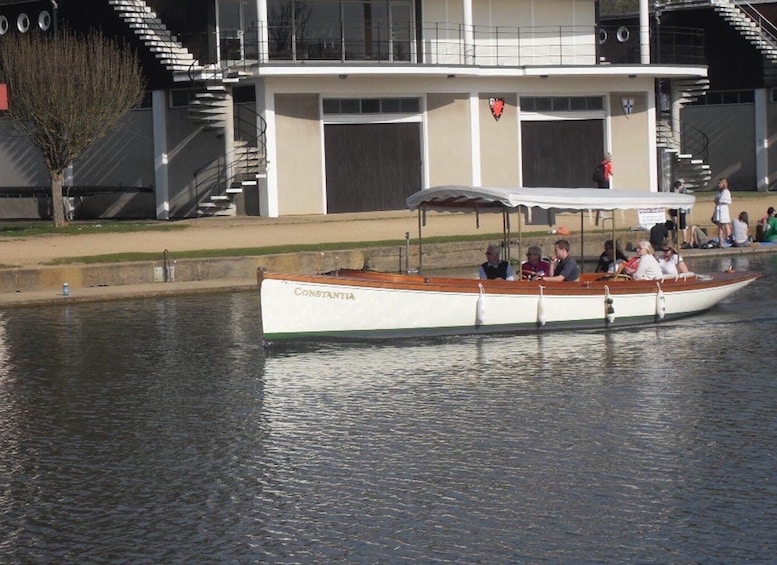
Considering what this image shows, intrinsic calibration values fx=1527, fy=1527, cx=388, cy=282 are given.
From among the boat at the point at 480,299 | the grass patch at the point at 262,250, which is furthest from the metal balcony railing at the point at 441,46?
the boat at the point at 480,299

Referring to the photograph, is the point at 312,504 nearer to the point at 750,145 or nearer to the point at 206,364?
the point at 206,364

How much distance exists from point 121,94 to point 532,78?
46.9 feet

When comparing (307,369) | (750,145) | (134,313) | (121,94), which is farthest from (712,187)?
(307,369)

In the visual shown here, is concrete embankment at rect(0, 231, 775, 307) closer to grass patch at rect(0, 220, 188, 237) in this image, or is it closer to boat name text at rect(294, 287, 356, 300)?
boat name text at rect(294, 287, 356, 300)

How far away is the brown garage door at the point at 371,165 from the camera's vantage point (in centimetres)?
Answer: 4544

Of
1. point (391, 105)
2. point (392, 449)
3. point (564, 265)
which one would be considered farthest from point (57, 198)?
point (392, 449)

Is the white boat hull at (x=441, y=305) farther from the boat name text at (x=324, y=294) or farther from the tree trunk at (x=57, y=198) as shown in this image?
the tree trunk at (x=57, y=198)

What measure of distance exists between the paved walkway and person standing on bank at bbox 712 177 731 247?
1939 mm

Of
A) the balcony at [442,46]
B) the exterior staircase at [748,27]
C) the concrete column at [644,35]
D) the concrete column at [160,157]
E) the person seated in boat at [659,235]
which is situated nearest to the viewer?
the person seated in boat at [659,235]

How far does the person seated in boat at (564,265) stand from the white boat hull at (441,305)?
1.68ft

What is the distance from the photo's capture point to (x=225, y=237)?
36531 mm

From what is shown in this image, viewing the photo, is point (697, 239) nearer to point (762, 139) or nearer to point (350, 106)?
point (350, 106)

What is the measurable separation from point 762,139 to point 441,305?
1421 inches

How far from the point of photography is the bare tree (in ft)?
127
